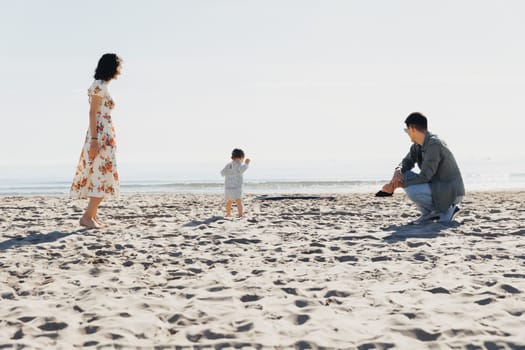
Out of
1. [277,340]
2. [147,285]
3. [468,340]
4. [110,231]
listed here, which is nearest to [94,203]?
[110,231]

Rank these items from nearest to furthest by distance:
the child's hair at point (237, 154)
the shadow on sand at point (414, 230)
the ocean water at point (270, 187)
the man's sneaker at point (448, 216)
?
the shadow on sand at point (414, 230), the man's sneaker at point (448, 216), the child's hair at point (237, 154), the ocean water at point (270, 187)

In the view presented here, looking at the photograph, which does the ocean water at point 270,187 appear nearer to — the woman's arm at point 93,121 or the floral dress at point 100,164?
the floral dress at point 100,164

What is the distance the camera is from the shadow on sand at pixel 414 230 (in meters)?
5.65

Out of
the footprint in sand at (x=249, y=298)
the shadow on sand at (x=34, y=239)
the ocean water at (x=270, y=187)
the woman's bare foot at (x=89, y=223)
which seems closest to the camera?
the footprint in sand at (x=249, y=298)

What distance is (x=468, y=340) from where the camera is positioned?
2.51 meters

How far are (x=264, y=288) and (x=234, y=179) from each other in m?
5.65

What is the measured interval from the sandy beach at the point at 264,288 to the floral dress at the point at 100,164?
524 millimetres

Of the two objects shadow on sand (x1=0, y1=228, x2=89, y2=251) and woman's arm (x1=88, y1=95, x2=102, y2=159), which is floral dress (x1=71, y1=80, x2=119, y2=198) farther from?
shadow on sand (x1=0, y1=228, x2=89, y2=251)

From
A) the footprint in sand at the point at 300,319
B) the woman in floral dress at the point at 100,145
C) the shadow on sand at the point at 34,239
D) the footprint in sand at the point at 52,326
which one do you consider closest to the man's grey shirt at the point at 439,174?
the woman in floral dress at the point at 100,145

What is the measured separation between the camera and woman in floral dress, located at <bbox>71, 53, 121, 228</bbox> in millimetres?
6172

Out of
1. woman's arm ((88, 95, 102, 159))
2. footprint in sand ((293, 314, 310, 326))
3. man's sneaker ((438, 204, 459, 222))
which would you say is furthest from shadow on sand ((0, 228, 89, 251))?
man's sneaker ((438, 204, 459, 222))

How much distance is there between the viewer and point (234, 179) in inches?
360

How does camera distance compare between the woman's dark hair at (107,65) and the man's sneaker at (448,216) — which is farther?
the man's sneaker at (448,216)

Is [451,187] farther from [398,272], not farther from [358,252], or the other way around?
[398,272]
